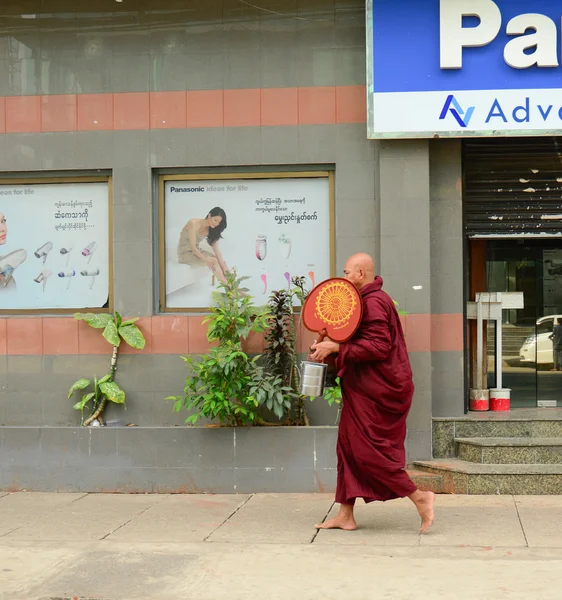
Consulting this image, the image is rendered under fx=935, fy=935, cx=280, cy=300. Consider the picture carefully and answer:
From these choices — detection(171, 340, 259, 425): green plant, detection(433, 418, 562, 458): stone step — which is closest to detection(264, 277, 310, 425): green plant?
detection(171, 340, 259, 425): green plant

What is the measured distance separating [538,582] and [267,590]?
1.61 metres

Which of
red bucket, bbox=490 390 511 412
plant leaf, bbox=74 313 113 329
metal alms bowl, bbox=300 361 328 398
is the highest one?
plant leaf, bbox=74 313 113 329

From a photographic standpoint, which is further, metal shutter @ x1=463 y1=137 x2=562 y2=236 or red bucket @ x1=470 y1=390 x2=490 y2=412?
red bucket @ x1=470 y1=390 x2=490 y2=412

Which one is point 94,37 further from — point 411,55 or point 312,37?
point 411,55

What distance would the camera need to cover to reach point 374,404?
21.9 feet

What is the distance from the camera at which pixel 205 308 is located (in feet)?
28.8

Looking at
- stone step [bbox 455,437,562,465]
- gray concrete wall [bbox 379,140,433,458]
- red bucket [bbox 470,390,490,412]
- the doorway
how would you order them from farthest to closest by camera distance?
the doorway < red bucket [bbox 470,390,490,412] < gray concrete wall [bbox 379,140,433,458] < stone step [bbox 455,437,562,465]

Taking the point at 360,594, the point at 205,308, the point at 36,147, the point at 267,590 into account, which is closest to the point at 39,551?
the point at 267,590

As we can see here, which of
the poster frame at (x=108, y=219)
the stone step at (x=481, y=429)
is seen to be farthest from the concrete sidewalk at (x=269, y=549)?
the poster frame at (x=108, y=219)

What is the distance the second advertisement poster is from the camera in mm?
8766

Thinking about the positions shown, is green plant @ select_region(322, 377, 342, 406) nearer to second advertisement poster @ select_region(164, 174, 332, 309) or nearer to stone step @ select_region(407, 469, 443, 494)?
stone step @ select_region(407, 469, 443, 494)

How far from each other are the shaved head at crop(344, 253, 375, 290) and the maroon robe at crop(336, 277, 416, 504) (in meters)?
0.09

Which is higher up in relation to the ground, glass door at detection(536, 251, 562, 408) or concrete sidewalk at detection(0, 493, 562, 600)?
glass door at detection(536, 251, 562, 408)

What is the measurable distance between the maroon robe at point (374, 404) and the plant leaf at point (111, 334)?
2622 millimetres
